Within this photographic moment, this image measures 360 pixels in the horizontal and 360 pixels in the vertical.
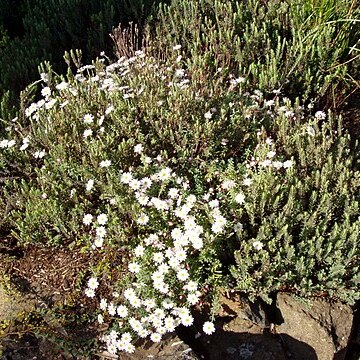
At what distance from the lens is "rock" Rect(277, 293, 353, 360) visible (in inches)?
139

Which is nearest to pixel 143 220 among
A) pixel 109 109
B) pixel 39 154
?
pixel 109 109

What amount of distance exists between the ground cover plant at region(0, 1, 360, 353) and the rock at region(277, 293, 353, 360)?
0.12 meters

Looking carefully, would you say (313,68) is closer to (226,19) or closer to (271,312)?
(226,19)

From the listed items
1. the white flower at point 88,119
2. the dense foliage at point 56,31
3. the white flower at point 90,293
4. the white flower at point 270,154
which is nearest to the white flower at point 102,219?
the white flower at point 90,293

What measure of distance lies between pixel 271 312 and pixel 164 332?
0.83 meters

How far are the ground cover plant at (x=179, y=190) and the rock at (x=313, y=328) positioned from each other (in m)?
0.12

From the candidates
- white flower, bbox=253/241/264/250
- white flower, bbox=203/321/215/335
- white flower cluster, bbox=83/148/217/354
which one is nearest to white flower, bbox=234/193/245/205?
white flower cluster, bbox=83/148/217/354

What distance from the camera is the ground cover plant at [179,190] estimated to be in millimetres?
3373

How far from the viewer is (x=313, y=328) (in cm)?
354

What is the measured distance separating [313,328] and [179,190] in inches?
48.8

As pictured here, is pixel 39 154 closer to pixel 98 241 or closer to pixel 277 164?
pixel 98 241

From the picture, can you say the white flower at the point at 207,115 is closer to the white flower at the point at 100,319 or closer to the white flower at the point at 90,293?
the white flower at the point at 90,293

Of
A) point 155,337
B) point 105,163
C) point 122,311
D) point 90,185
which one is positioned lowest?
point 155,337

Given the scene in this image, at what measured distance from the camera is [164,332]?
3217 mm
